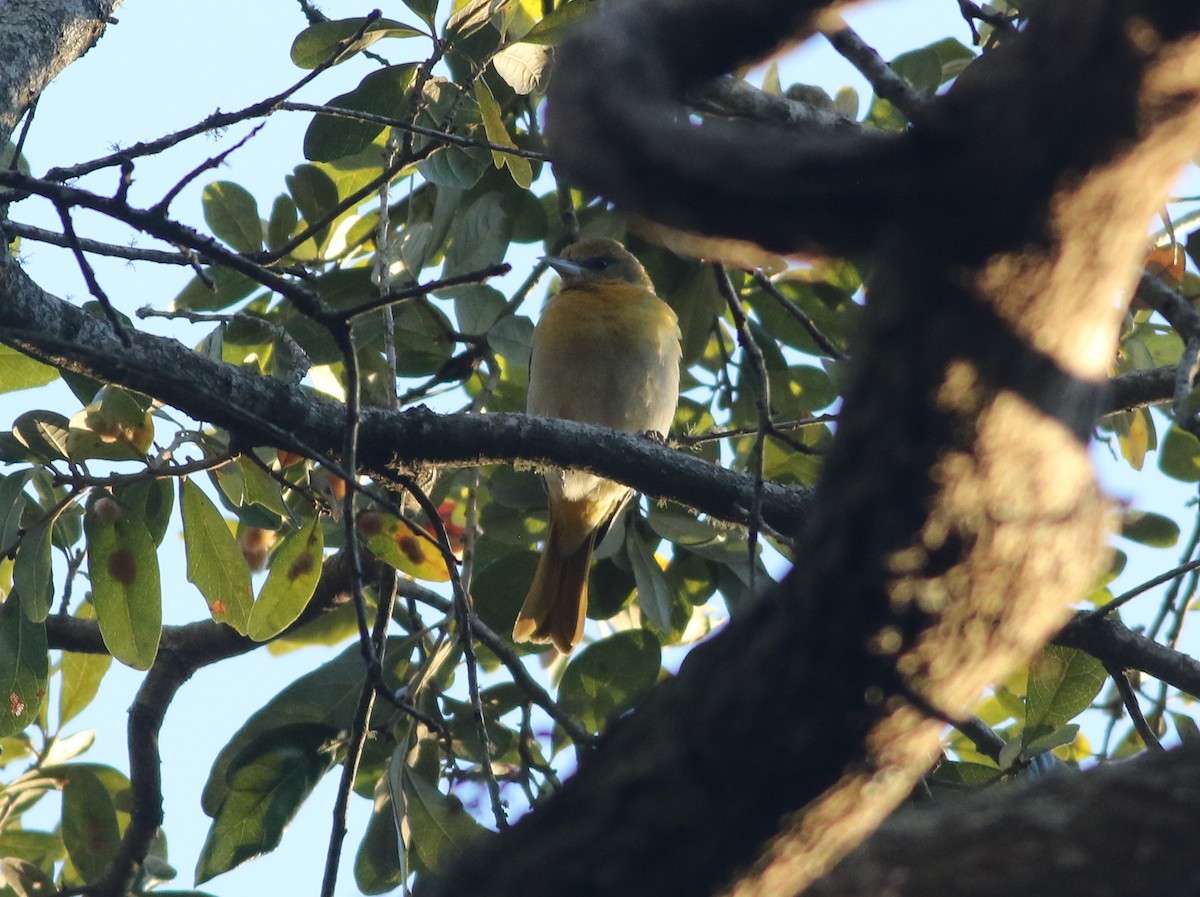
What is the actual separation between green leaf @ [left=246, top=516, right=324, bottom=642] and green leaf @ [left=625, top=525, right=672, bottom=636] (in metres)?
1.11

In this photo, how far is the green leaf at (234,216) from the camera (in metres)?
3.78

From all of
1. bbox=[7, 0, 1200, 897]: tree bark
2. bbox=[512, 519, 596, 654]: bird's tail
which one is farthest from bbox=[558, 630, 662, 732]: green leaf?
bbox=[7, 0, 1200, 897]: tree bark

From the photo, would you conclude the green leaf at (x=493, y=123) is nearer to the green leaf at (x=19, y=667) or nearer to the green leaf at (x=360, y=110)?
the green leaf at (x=360, y=110)

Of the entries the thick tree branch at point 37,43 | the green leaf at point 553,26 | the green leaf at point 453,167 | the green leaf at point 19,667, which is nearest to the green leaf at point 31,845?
the green leaf at point 19,667

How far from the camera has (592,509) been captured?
16.7 ft

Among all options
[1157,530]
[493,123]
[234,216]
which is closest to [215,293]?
[234,216]

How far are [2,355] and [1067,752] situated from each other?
3.43 m

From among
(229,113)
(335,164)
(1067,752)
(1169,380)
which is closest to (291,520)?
(229,113)

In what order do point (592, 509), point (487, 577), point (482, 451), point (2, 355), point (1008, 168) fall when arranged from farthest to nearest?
point (592, 509), point (487, 577), point (2, 355), point (482, 451), point (1008, 168)

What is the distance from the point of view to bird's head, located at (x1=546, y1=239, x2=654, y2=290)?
5.36 metres

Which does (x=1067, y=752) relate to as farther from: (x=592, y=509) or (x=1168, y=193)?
(x=1168, y=193)

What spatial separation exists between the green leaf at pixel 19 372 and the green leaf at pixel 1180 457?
354 cm

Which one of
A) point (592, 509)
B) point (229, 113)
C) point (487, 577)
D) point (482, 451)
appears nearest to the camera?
point (229, 113)

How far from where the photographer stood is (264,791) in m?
3.11
